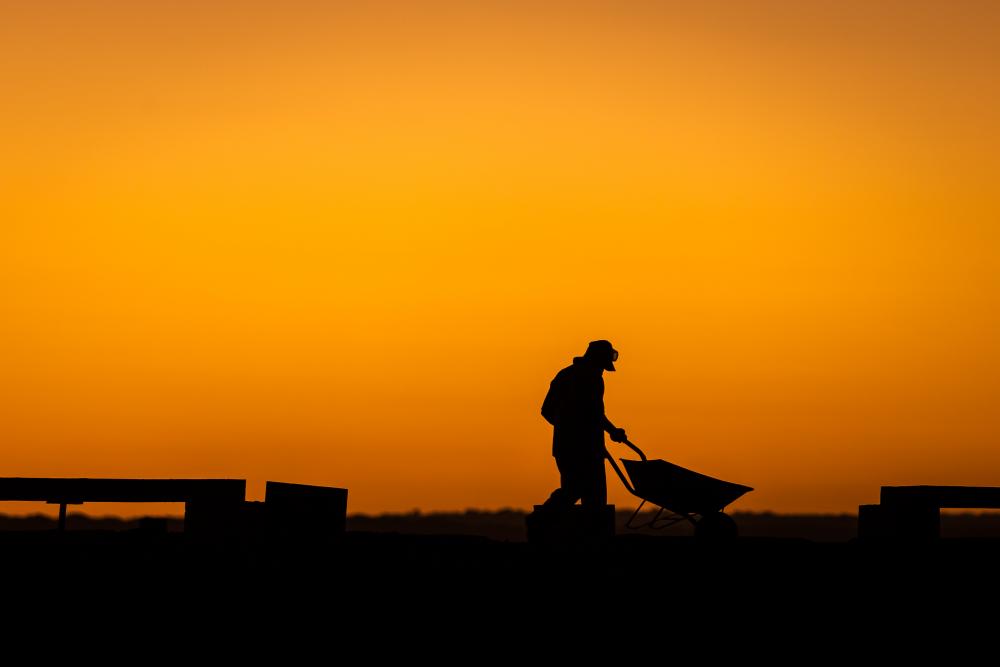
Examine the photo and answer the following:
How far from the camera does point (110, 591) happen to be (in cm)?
1425

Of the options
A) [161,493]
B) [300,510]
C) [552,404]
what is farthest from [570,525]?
[161,493]

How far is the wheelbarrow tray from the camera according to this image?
63.0ft

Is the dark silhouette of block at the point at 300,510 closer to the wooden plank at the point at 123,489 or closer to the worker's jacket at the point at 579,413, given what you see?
the wooden plank at the point at 123,489

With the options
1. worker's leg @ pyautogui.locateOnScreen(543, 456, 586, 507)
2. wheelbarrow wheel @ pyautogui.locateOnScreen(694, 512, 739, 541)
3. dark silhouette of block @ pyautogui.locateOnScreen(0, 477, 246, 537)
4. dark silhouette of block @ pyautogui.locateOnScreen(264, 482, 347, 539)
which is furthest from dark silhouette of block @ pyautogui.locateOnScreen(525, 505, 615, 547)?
dark silhouette of block @ pyautogui.locateOnScreen(0, 477, 246, 537)

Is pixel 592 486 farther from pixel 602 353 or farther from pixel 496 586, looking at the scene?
pixel 496 586

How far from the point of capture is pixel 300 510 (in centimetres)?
1850

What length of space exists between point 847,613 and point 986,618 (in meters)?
1.05

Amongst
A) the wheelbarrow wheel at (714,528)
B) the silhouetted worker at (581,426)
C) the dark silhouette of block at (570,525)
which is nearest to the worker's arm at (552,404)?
the silhouetted worker at (581,426)

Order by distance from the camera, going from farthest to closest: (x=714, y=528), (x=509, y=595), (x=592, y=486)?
(x=714, y=528)
(x=592, y=486)
(x=509, y=595)

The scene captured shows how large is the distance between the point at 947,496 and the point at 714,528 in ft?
9.01

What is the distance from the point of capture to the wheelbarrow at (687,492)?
19203mm

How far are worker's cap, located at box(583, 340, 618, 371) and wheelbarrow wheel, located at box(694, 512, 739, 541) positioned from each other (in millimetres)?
1959

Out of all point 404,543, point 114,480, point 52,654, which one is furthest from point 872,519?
point 52,654

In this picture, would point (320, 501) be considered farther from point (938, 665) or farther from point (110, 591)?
point (938, 665)
